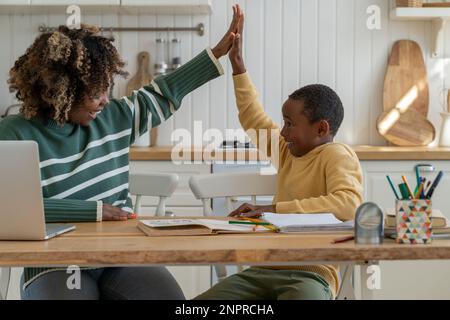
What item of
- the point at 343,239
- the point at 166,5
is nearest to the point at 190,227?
the point at 343,239

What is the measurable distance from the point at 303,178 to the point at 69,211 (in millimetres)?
669

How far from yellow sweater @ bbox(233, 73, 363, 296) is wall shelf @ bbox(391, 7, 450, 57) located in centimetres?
185

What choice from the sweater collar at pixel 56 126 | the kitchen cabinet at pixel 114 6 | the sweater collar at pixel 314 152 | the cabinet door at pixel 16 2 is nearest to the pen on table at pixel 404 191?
the sweater collar at pixel 314 152

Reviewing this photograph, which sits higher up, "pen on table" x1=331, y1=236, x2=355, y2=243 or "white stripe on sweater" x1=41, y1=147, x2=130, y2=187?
"white stripe on sweater" x1=41, y1=147, x2=130, y2=187

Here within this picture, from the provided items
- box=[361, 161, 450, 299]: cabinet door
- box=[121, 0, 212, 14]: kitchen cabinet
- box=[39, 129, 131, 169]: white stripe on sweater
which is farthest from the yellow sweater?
box=[121, 0, 212, 14]: kitchen cabinet

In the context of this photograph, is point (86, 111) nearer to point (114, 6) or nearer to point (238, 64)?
point (238, 64)

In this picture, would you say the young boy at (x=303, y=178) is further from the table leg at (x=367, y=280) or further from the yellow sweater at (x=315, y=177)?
the table leg at (x=367, y=280)

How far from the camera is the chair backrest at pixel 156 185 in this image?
8.09 feet

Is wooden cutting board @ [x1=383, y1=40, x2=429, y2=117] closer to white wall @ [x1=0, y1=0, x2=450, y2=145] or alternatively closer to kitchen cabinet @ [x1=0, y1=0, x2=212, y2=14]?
white wall @ [x1=0, y1=0, x2=450, y2=145]

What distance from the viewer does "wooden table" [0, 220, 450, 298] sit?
151 cm

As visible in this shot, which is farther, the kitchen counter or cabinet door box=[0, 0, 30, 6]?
cabinet door box=[0, 0, 30, 6]

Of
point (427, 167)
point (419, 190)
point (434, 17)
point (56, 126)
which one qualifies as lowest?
point (427, 167)

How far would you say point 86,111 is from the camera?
2.13 meters

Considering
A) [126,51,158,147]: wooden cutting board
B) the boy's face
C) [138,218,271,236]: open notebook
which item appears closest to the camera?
[138,218,271,236]: open notebook
